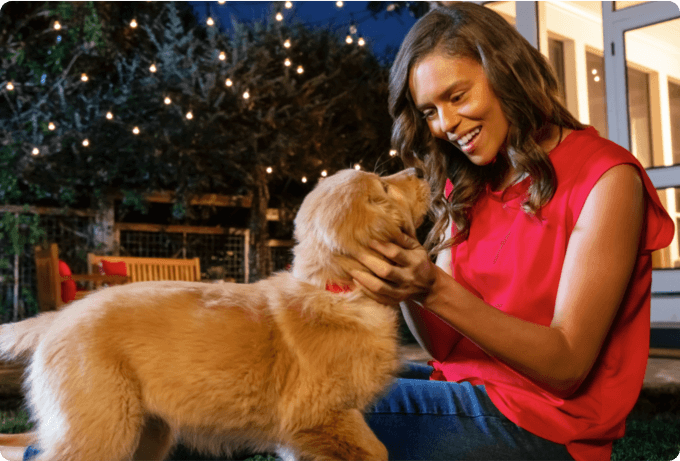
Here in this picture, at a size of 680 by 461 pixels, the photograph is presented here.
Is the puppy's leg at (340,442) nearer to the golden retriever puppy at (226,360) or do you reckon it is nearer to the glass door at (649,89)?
the golden retriever puppy at (226,360)

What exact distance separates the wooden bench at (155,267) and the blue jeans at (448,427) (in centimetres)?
374

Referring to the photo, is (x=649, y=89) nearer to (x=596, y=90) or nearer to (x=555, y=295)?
(x=596, y=90)

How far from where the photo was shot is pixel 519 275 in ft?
4.87

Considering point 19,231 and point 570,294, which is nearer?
point 570,294

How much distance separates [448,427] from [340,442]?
390 millimetres

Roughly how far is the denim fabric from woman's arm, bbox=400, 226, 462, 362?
222 mm

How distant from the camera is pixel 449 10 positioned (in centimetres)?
162

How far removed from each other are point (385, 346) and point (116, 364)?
600 millimetres

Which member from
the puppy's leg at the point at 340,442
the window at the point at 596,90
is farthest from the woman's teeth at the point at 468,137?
the window at the point at 596,90

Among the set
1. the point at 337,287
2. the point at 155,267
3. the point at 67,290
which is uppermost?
the point at 337,287

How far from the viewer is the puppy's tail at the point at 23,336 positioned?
121 centimetres

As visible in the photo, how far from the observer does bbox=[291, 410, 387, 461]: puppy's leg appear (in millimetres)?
1135

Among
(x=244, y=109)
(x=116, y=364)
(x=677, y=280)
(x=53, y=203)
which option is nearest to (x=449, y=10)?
(x=116, y=364)

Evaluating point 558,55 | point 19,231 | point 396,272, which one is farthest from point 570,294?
point 19,231
